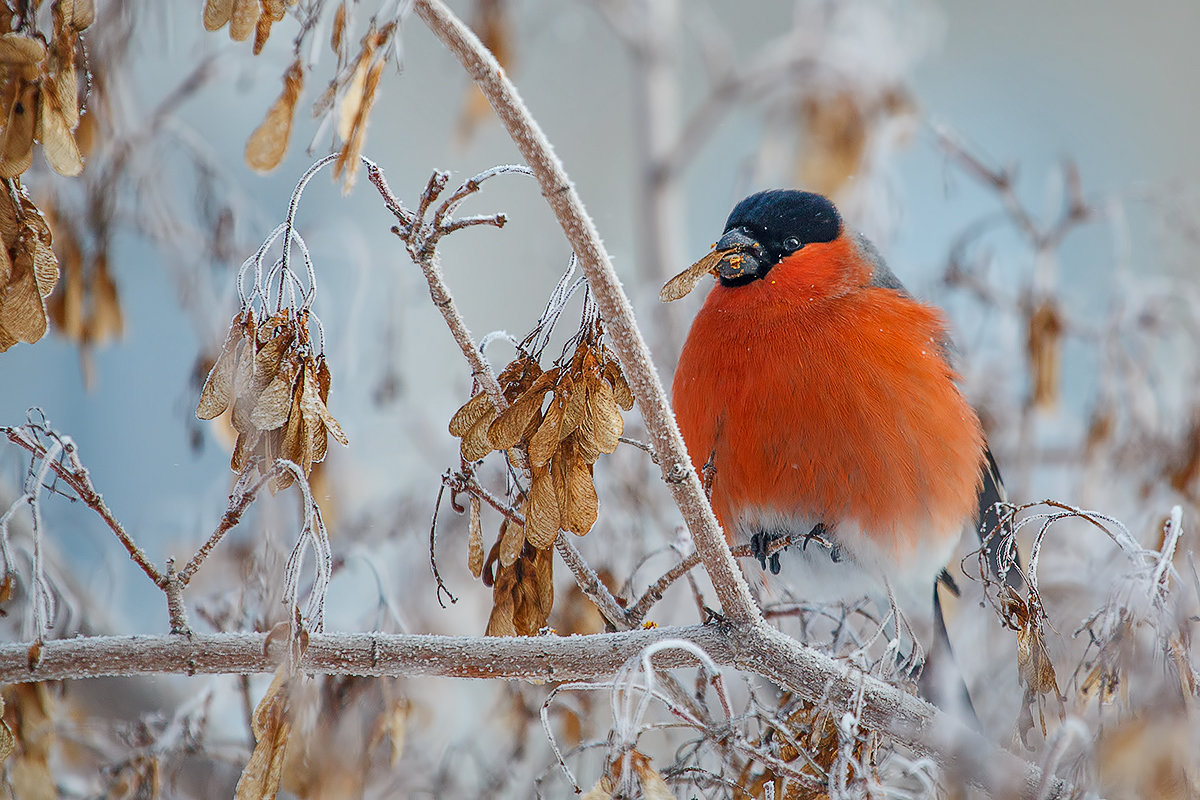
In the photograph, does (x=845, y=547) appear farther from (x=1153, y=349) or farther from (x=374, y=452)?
(x=374, y=452)

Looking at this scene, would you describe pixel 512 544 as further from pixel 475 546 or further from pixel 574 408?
pixel 574 408

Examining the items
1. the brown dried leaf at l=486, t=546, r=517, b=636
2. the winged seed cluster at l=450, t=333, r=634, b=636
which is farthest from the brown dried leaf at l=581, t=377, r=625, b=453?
the brown dried leaf at l=486, t=546, r=517, b=636

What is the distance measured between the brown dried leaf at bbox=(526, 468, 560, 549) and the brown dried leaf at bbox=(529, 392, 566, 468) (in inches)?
1.0

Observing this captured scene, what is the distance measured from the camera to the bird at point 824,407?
2.10 metres

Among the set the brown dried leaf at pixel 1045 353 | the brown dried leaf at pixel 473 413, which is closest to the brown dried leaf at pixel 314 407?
the brown dried leaf at pixel 473 413

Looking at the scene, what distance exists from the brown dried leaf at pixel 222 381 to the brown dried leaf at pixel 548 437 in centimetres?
34

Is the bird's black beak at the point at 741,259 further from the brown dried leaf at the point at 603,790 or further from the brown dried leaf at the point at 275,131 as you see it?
the brown dried leaf at the point at 603,790

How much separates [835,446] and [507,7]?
1.25 metres

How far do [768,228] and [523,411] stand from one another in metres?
1.16

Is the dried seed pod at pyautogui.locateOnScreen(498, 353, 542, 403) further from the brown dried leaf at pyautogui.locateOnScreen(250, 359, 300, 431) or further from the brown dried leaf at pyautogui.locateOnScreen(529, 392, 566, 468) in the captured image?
the brown dried leaf at pyautogui.locateOnScreen(250, 359, 300, 431)

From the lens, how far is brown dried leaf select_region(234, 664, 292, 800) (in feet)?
3.83

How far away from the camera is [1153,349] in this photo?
8.17 ft

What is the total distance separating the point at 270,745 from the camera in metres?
1.18

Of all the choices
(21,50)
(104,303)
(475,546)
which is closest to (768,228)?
(475,546)
